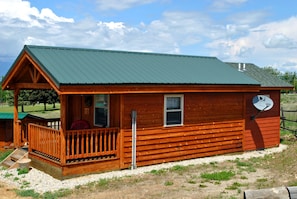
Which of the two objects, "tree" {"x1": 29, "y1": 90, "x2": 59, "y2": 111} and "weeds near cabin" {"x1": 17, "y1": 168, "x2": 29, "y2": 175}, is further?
"tree" {"x1": 29, "y1": 90, "x2": 59, "y2": 111}

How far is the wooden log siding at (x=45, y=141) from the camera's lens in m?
10.7

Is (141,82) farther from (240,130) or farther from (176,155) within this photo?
(240,130)

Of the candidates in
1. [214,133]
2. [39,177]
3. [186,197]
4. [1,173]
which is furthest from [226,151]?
[1,173]

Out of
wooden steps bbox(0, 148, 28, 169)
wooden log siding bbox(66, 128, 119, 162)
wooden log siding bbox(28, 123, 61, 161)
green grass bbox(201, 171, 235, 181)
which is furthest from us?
wooden steps bbox(0, 148, 28, 169)

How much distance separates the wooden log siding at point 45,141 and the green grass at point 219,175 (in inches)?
165

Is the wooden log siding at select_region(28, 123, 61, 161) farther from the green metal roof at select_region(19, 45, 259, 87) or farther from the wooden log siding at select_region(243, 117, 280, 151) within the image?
the wooden log siding at select_region(243, 117, 280, 151)

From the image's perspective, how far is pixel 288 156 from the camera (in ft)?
44.2

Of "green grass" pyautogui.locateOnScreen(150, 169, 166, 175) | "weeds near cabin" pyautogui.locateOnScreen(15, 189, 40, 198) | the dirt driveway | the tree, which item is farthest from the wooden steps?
the tree

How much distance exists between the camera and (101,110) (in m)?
12.6

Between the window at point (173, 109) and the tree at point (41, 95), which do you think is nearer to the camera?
the window at point (173, 109)

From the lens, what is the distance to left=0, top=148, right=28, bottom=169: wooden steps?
12.3 m

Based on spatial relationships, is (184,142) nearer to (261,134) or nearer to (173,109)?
(173,109)

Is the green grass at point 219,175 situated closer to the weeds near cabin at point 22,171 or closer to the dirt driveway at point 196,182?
the dirt driveway at point 196,182

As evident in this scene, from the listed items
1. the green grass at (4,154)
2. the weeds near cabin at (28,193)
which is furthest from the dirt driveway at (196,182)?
the green grass at (4,154)
